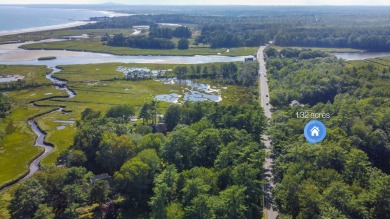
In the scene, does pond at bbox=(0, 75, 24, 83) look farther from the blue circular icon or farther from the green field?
the blue circular icon

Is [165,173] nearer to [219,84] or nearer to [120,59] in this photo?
[219,84]

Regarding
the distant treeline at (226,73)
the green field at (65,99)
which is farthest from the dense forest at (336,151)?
the green field at (65,99)

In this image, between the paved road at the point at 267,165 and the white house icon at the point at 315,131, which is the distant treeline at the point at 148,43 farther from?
the white house icon at the point at 315,131

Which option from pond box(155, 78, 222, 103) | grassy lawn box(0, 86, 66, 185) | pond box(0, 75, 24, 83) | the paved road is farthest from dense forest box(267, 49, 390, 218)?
pond box(0, 75, 24, 83)

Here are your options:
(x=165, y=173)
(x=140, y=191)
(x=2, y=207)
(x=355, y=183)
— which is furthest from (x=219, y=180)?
(x=2, y=207)

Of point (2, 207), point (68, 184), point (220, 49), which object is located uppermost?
point (220, 49)

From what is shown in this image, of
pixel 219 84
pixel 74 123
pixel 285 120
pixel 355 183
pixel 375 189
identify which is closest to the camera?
pixel 375 189

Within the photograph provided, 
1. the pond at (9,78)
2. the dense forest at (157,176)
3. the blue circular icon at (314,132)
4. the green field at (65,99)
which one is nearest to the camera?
the dense forest at (157,176)
